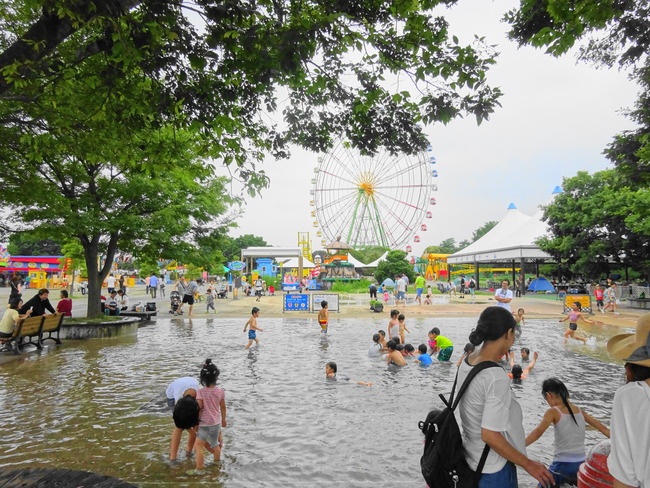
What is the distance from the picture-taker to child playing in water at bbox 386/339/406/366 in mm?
10555

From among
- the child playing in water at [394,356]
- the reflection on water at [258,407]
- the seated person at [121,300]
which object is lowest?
the reflection on water at [258,407]

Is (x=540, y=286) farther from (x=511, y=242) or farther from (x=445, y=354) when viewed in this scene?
(x=445, y=354)

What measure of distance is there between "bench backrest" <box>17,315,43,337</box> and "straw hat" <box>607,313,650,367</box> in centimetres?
1339

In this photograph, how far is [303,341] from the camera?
46.8ft

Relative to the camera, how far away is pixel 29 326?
12086mm

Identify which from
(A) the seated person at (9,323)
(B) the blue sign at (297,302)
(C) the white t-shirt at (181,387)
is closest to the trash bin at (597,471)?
(C) the white t-shirt at (181,387)

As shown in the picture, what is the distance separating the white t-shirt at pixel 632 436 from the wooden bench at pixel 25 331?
13.6 metres

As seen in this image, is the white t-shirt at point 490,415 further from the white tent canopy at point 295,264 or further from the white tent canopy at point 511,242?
the white tent canopy at point 295,264

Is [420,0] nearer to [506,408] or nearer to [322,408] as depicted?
[506,408]

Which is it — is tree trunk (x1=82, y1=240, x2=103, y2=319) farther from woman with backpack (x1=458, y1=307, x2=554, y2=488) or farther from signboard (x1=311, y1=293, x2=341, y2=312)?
woman with backpack (x1=458, y1=307, x2=554, y2=488)

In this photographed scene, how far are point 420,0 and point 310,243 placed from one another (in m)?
64.1

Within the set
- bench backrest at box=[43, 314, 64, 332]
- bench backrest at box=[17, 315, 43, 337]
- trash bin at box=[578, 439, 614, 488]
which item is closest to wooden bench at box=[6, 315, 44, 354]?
bench backrest at box=[17, 315, 43, 337]

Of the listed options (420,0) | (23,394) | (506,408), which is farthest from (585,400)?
(23,394)

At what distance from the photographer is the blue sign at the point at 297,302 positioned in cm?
2396
